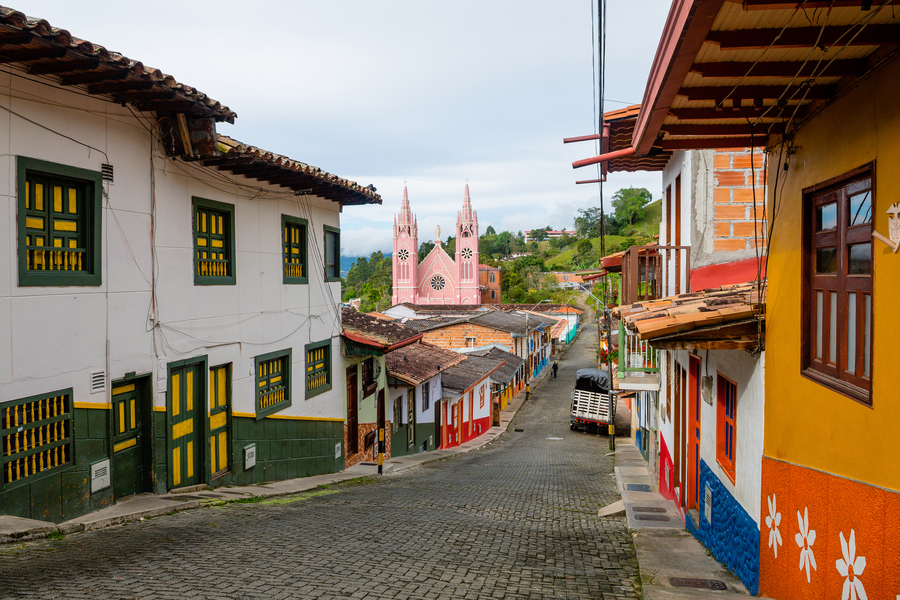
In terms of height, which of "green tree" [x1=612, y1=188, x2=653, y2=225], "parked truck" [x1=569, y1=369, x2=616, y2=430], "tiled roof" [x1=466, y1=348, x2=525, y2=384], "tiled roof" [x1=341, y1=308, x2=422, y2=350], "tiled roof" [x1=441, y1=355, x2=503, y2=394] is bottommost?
"parked truck" [x1=569, y1=369, x2=616, y2=430]

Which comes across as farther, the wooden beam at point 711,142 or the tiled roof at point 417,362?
the tiled roof at point 417,362

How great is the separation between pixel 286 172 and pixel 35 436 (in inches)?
225

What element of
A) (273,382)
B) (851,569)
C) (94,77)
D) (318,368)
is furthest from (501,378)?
(851,569)

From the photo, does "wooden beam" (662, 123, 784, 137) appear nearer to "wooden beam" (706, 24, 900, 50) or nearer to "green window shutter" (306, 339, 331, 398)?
"wooden beam" (706, 24, 900, 50)

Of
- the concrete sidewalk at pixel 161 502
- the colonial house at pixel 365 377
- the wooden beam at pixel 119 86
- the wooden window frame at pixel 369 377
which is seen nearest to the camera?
the concrete sidewalk at pixel 161 502

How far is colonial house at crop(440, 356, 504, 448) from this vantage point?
25188 millimetres

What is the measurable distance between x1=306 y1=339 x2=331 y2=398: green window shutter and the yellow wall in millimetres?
10040

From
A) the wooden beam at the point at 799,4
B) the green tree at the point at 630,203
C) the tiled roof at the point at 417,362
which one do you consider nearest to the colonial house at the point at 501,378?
the tiled roof at the point at 417,362

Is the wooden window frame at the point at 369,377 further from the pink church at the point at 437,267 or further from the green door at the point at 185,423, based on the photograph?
the pink church at the point at 437,267

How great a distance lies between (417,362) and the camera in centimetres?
2048

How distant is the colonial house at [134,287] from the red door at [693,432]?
23.8ft

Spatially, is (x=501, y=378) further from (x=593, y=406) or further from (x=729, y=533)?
(x=729, y=533)

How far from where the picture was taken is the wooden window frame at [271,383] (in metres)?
11.8

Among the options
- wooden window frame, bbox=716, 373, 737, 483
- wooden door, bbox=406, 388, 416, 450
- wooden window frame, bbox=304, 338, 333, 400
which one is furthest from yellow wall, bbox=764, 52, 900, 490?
wooden door, bbox=406, 388, 416, 450
